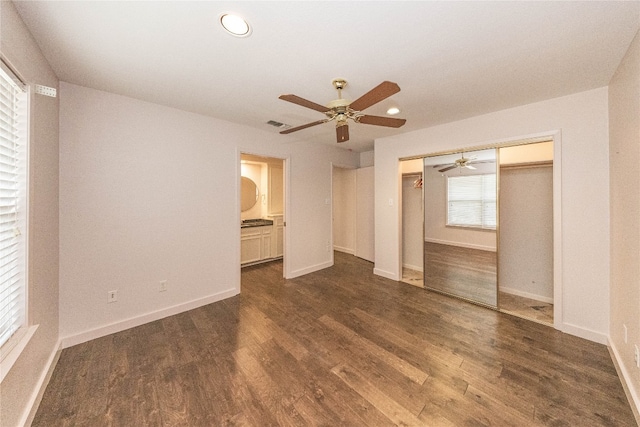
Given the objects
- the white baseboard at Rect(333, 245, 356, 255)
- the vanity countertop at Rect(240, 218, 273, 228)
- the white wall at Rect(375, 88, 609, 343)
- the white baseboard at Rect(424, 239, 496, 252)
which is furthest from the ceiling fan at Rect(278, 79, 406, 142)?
the white baseboard at Rect(333, 245, 356, 255)

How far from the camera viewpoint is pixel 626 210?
1.75m

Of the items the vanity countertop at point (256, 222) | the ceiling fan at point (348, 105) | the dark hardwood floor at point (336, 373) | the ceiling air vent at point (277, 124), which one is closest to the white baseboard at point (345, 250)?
the vanity countertop at point (256, 222)

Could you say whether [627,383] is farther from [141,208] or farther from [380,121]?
[141,208]

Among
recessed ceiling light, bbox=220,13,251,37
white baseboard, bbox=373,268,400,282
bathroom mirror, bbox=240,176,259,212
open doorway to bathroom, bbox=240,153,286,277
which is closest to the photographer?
recessed ceiling light, bbox=220,13,251,37

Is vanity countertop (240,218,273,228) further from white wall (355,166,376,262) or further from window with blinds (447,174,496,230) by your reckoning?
window with blinds (447,174,496,230)

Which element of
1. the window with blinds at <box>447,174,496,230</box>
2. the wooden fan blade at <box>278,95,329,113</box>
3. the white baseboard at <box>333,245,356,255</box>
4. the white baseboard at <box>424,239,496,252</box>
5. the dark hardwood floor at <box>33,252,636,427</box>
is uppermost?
the wooden fan blade at <box>278,95,329,113</box>

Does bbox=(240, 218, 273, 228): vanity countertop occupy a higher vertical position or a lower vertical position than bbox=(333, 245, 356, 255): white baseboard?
higher

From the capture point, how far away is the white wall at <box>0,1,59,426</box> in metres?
1.28

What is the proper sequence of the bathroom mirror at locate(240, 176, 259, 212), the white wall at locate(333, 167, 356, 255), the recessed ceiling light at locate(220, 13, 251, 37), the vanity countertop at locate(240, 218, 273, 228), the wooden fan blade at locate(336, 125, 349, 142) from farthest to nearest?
the white wall at locate(333, 167, 356, 255)
the bathroom mirror at locate(240, 176, 259, 212)
the vanity countertop at locate(240, 218, 273, 228)
the wooden fan blade at locate(336, 125, 349, 142)
the recessed ceiling light at locate(220, 13, 251, 37)

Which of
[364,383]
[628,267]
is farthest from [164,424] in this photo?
[628,267]

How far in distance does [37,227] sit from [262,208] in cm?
378

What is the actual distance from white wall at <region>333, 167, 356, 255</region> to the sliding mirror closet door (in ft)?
6.93

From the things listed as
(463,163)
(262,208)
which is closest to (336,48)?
(463,163)

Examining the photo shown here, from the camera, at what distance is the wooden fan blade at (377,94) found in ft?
4.88
